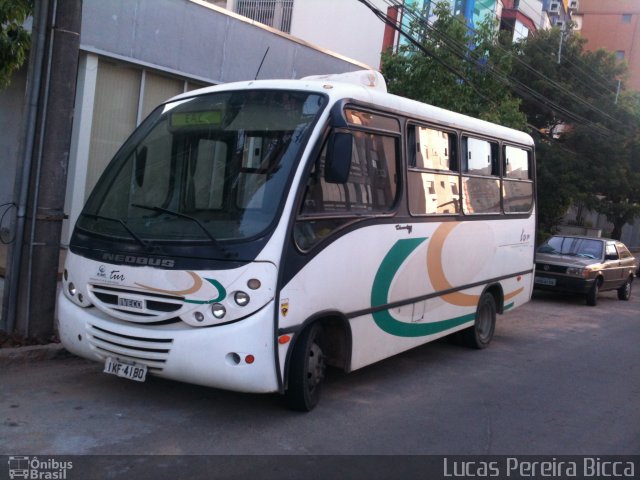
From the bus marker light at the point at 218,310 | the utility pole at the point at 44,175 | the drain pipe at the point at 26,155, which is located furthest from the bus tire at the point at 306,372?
the drain pipe at the point at 26,155

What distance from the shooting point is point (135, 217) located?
5.83 m

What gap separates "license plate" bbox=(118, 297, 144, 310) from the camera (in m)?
5.40

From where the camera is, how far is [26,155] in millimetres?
6980

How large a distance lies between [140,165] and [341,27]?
54.0 feet

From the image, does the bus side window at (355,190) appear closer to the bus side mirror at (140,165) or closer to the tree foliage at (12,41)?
the bus side mirror at (140,165)

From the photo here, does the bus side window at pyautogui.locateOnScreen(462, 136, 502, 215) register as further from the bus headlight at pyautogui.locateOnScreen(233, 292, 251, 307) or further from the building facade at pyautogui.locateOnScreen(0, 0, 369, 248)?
the building facade at pyautogui.locateOnScreen(0, 0, 369, 248)

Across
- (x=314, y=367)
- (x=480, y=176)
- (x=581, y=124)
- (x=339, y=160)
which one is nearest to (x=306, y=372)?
(x=314, y=367)

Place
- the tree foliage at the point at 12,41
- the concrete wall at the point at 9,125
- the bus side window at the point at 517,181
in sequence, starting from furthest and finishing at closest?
the concrete wall at the point at 9,125
the bus side window at the point at 517,181
the tree foliage at the point at 12,41

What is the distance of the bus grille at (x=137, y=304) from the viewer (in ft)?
17.4

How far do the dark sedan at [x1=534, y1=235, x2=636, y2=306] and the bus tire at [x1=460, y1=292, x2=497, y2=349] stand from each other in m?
5.95

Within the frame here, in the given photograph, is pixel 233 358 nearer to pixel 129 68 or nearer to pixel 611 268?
pixel 129 68

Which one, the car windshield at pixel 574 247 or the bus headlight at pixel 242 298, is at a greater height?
the car windshield at pixel 574 247

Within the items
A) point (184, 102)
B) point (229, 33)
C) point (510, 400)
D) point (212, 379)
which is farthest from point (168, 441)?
point (229, 33)

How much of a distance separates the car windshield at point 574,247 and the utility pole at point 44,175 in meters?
11.9
